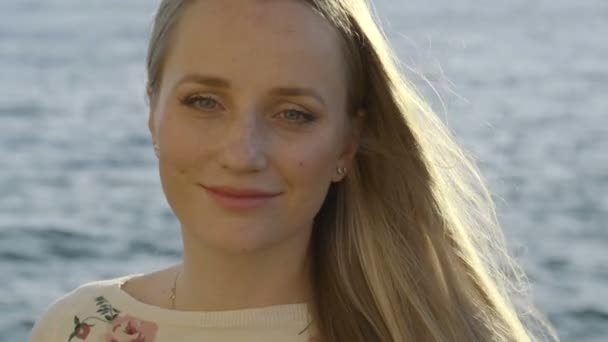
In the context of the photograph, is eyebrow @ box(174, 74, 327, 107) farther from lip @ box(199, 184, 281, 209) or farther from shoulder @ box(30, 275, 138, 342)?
shoulder @ box(30, 275, 138, 342)

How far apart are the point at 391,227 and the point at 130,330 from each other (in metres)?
0.54

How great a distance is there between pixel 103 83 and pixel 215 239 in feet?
29.4

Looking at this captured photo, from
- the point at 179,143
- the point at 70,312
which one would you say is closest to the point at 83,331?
the point at 70,312

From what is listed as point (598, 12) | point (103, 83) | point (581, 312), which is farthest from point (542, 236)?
point (598, 12)

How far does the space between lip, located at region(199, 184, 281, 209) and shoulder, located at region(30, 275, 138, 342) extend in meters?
0.40

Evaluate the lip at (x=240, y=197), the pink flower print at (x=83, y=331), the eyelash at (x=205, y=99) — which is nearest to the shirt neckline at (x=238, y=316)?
the pink flower print at (x=83, y=331)

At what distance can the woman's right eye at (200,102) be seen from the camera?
2787mm

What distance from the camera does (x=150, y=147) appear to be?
9719 millimetres

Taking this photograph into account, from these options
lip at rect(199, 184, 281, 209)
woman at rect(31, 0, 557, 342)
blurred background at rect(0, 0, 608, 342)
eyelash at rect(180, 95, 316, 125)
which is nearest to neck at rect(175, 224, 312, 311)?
woman at rect(31, 0, 557, 342)

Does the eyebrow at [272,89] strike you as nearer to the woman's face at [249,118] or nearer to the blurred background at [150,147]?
the woman's face at [249,118]

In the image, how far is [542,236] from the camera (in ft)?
26.1

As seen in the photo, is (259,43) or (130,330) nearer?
(259,43)

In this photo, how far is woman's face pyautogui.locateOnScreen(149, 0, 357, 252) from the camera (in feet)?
9.01

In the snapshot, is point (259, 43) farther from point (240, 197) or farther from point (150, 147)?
point (150, 147)
